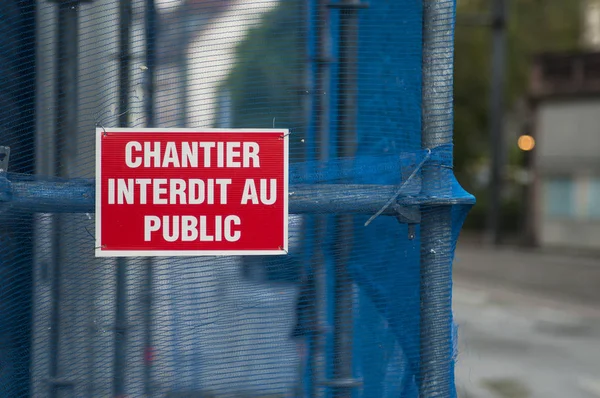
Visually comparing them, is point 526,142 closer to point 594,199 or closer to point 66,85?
point 594,199

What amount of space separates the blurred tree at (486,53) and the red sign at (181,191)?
3187cm

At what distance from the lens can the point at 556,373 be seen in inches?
330

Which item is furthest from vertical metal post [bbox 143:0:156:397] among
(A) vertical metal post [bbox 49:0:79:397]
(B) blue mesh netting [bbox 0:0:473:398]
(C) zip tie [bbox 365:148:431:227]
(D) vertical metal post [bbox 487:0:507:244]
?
(D) vertical metal post [bbox 487:0:507:244]

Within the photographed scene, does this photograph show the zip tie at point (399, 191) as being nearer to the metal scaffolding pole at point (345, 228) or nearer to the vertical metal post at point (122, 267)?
the metal scaffolding pole at point (345, 228)

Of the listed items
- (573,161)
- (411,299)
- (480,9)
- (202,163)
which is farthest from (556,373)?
(480,9)

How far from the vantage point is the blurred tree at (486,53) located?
116 feet

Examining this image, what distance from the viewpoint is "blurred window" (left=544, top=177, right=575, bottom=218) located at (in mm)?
26641

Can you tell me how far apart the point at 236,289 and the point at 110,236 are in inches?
15.8

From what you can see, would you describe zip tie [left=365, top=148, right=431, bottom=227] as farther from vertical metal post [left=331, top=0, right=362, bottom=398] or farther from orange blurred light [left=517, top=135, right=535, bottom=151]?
orange blurred light [left=517, top=135, right=535, bottom=151]

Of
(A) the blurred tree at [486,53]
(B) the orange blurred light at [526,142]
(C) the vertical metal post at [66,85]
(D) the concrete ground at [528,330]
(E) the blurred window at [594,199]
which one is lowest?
(D) the concrete ground at [528,330]

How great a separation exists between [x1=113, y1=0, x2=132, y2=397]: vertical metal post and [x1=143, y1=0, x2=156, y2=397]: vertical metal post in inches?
2.2

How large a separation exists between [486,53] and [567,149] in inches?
439

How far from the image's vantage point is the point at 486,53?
36812 mm

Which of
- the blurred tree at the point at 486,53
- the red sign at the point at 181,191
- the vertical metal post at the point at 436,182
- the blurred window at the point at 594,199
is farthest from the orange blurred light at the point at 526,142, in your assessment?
the red sign at the point at 181,191
